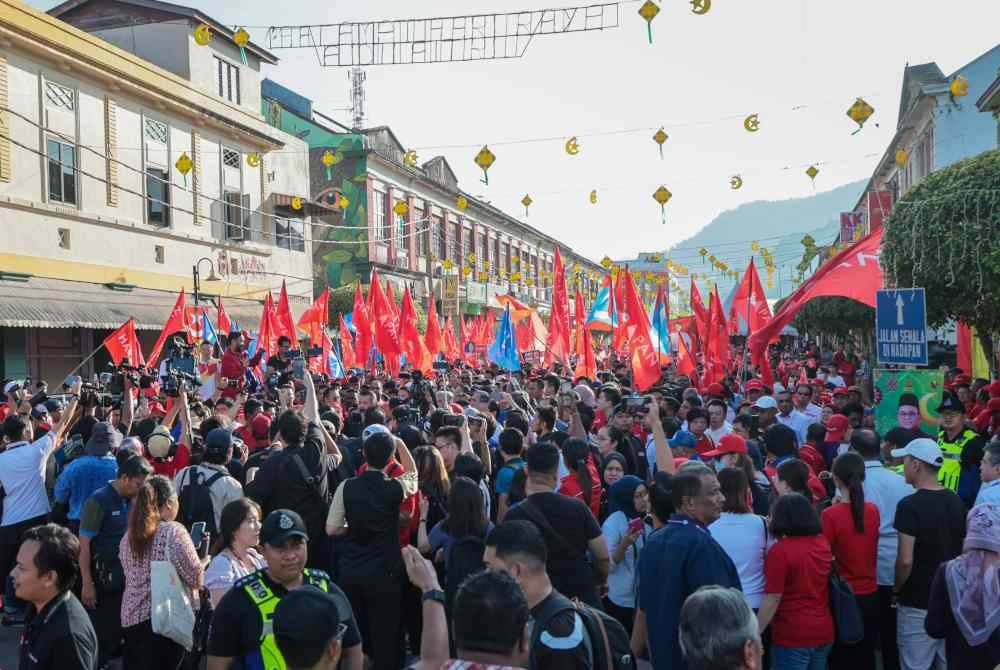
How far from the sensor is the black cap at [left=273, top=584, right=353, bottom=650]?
9.68 feet

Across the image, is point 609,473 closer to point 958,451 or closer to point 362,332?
point 958,451

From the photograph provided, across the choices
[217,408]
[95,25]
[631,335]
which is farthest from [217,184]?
[217,408]

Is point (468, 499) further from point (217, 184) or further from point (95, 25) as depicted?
point (95, 25)

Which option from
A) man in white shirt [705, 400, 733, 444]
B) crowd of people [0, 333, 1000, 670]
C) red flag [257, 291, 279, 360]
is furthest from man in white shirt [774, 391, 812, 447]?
red flag [257, 291, 279, 360]

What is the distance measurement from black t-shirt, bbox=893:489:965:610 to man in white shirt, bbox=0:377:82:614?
6.39 m

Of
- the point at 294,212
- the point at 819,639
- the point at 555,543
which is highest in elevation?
the point at 294,212

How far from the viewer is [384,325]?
1745cm

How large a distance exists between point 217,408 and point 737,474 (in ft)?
20.9

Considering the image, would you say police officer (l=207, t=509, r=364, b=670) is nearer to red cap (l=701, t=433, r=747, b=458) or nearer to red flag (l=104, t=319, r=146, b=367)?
red cap (l=701, t=433, r=747, b=458)

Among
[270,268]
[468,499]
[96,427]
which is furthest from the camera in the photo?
[270,268]

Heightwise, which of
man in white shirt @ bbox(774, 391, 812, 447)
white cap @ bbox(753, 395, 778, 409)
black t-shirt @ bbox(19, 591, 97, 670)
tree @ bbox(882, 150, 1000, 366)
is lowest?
black t-shirt @ bbox(19, 591, 97, 670)

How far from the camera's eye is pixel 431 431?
926 cm

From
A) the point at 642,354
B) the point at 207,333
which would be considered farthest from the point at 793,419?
the point at 207,333

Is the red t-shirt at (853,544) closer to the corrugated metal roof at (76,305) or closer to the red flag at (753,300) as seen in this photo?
the red flag at (753,300)
